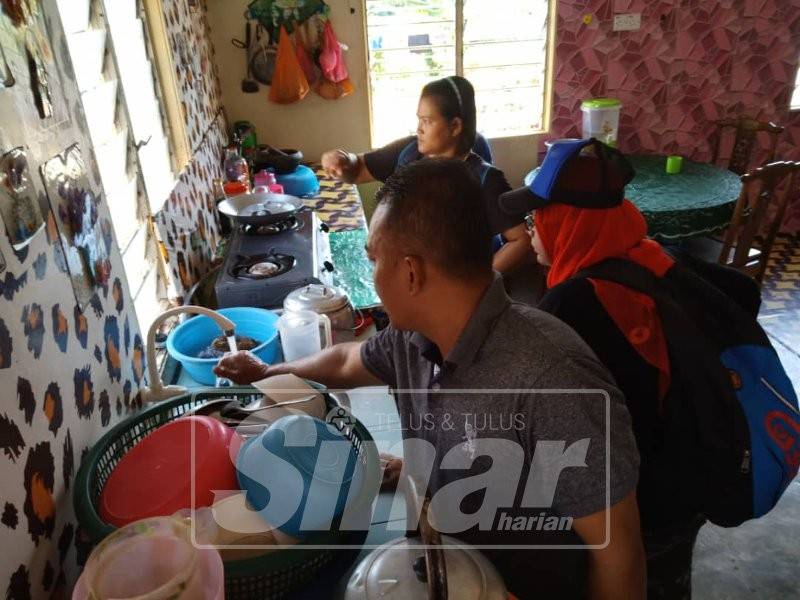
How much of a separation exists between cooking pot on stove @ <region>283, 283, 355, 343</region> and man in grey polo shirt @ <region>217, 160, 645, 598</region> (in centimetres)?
66

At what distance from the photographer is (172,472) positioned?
1.06 m

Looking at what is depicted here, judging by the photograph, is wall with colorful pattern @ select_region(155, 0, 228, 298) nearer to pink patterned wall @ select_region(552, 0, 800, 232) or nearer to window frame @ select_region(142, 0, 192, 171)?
window frame @ select_region(142, 0, 192, 171)

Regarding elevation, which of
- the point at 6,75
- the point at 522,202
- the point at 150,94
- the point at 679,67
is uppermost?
the point at 6,75

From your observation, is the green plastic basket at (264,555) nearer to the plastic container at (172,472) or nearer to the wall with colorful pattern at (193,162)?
the plastic container at (172,472)

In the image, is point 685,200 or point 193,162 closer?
point 193,162

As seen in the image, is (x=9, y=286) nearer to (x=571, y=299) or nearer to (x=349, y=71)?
(x=571, y=299)

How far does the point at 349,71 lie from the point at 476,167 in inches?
96.8

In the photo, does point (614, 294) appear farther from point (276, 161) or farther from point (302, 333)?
point (276, 161)

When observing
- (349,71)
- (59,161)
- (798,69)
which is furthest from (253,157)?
(798,69)

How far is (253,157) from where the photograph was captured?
3.87m

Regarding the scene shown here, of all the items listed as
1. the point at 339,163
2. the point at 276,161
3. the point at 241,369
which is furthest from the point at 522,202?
the point at 276,161

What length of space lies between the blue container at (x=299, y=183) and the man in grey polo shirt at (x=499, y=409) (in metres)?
2.64

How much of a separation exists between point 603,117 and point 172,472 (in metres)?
4.35

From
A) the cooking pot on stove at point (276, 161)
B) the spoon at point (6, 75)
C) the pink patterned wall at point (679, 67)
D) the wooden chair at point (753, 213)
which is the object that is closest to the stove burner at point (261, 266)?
the spoon at point (6, 75)
